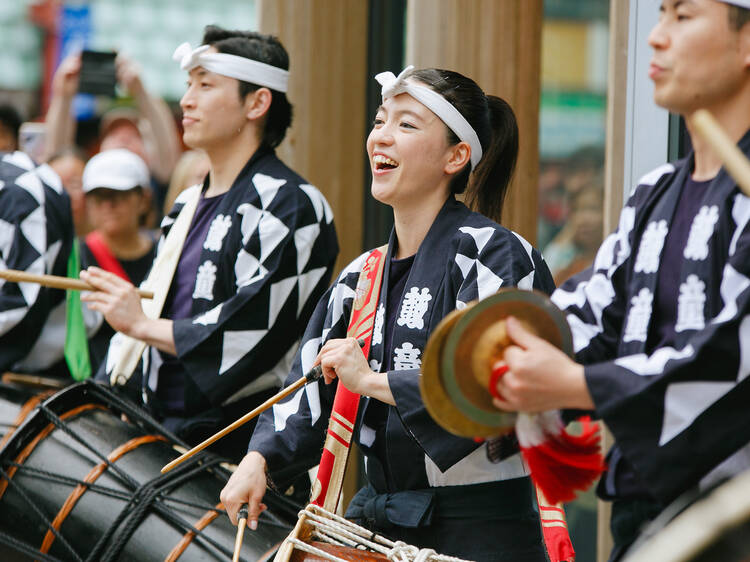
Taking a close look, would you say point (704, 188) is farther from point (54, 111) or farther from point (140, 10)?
point (140, 10)

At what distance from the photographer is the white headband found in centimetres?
355

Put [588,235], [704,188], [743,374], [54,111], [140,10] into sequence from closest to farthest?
[743,374] < [704,188] < [588,235] < [54,111] < [140,10]

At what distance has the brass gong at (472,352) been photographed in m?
1.75

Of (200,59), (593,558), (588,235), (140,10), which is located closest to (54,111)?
(200,59)

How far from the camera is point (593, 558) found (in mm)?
4328

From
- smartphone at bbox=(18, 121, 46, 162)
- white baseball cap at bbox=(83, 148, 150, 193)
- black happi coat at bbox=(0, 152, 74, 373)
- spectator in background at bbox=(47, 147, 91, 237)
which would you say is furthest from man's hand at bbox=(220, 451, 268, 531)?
smartphone at bbox=(18, 121, 46, 162)

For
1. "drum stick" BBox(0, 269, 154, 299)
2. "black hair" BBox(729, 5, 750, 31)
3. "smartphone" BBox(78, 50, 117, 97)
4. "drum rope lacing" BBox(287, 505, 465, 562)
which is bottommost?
"drum rope lacing" BBox(287, 505, 465, 562)

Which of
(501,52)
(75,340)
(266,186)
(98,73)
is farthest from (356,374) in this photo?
(98,73)

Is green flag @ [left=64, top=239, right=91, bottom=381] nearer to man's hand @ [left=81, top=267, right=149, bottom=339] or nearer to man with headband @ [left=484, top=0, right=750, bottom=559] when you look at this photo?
man's hand @ [left=81, top=267, right=149, bottom=339]

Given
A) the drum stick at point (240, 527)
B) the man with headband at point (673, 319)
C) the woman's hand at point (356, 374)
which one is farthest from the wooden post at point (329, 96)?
the man with headband at point (673, 319)

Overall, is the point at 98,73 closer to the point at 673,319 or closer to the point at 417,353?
the point at 417,353

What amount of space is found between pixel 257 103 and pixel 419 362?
142cm

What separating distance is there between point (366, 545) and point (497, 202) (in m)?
1.01

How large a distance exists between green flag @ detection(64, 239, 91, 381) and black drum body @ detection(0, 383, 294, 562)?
67cm
